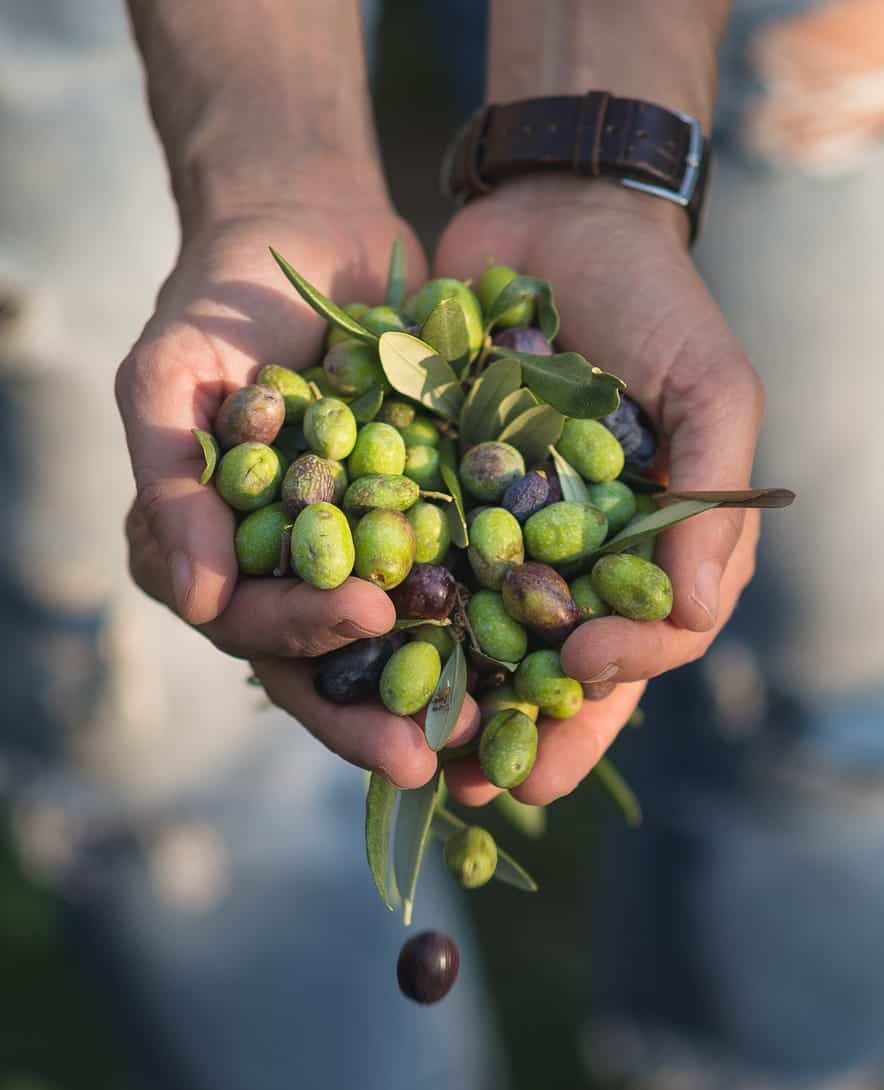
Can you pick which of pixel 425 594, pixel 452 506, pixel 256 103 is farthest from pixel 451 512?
pixel 256 103

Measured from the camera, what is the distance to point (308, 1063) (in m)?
2.49

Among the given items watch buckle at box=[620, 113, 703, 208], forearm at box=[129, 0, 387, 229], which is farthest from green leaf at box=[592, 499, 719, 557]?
forearm at box=[129, 0, 387, 229]

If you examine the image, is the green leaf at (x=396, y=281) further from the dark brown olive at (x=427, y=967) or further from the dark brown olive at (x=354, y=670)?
the dark brown olive at (x=427, y=967)

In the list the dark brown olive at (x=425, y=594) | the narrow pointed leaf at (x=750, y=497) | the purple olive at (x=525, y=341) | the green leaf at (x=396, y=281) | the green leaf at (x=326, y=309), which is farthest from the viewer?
the green leaf at (x=396, y=281)

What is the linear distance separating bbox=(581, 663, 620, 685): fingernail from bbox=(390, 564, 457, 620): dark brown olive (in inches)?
6.8

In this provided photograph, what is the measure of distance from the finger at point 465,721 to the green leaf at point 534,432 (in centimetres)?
33

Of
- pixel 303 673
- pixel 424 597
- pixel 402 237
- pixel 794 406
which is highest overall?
pixel 402 237

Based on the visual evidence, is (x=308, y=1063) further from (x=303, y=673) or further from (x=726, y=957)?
(x=303, y=673)

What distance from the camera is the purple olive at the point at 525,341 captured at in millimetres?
1477

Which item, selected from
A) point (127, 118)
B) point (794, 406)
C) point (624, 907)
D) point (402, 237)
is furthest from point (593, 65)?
point (624, 907)

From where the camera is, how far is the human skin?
128 cm

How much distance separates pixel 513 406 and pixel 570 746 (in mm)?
412

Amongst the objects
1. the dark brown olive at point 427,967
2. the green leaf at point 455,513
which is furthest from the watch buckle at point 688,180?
the dark brown olive at point 427,967

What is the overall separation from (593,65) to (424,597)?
1051 millimetres
